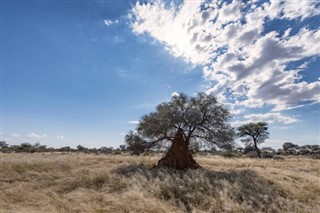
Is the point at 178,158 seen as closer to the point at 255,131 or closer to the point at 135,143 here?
the point at 135,143

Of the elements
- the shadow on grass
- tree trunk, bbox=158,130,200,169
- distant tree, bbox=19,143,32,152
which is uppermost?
distant tree, bbox=19,143,32,152

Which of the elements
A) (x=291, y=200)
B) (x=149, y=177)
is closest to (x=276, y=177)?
(x=291, y=200)

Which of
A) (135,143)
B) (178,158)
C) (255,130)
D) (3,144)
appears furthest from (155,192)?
(3,144)

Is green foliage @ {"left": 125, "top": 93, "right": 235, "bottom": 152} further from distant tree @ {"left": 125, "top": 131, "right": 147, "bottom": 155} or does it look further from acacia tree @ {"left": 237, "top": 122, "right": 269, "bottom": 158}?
acacia tree @ {"left": 237, "top": 122, "right": 269, "bottom": 158}

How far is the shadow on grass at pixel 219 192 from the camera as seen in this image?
12336 millimetres

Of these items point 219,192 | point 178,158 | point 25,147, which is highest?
point 25,147

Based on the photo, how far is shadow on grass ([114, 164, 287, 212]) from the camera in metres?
12.3

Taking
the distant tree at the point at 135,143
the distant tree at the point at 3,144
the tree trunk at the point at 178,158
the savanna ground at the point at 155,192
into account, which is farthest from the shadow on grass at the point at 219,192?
the distant tree at the point at 3,144

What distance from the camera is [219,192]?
13523 mm

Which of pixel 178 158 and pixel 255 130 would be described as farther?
pixel 255 130

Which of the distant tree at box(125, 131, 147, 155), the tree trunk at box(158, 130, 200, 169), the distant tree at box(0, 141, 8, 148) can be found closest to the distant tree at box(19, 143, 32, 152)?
the distant tree at box(0, 141, 8, 148)

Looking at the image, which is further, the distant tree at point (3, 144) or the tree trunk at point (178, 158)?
the distant tree at point (3, 144)

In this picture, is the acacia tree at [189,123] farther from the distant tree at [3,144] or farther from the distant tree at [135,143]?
the distant tree at [3,144]

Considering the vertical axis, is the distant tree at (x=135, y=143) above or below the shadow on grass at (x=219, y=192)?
above
